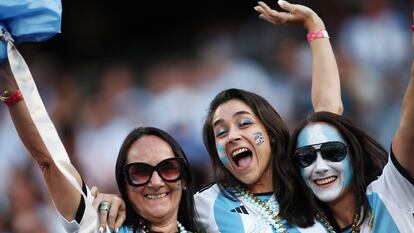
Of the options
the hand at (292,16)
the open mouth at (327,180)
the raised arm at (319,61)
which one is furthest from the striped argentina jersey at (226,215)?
the hand at (292,16)

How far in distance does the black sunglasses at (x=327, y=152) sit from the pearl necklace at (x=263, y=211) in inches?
11.1

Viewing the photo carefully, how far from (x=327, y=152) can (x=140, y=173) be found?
0.92 m

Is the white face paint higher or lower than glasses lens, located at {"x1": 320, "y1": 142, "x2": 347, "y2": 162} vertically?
lower

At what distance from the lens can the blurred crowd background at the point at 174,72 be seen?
24.0 feet

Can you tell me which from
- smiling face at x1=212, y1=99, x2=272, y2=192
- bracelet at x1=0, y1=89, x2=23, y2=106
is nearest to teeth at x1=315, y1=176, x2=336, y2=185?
smiling face at x1=212, y1=99, x2=272, y2=192

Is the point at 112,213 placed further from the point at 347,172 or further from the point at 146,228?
the point at 347,172

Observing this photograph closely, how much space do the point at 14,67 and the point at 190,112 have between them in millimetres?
4413

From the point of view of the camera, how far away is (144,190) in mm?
4094

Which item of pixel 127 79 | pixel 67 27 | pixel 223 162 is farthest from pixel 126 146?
pixel 67 27

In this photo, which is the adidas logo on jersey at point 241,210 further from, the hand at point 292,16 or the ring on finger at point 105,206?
the hand at point 292,16

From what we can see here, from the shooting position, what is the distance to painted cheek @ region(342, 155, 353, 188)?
4227 mm

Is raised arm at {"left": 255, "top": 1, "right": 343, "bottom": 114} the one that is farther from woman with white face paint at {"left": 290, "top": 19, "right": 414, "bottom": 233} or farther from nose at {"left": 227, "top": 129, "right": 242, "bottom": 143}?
nose at {"left": 227, "top": 129, "right": 242, "bottom": 143}

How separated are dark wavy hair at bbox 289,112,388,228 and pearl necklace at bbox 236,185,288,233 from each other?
11cm

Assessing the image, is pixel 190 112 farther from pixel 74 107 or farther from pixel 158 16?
pixel 158 16
